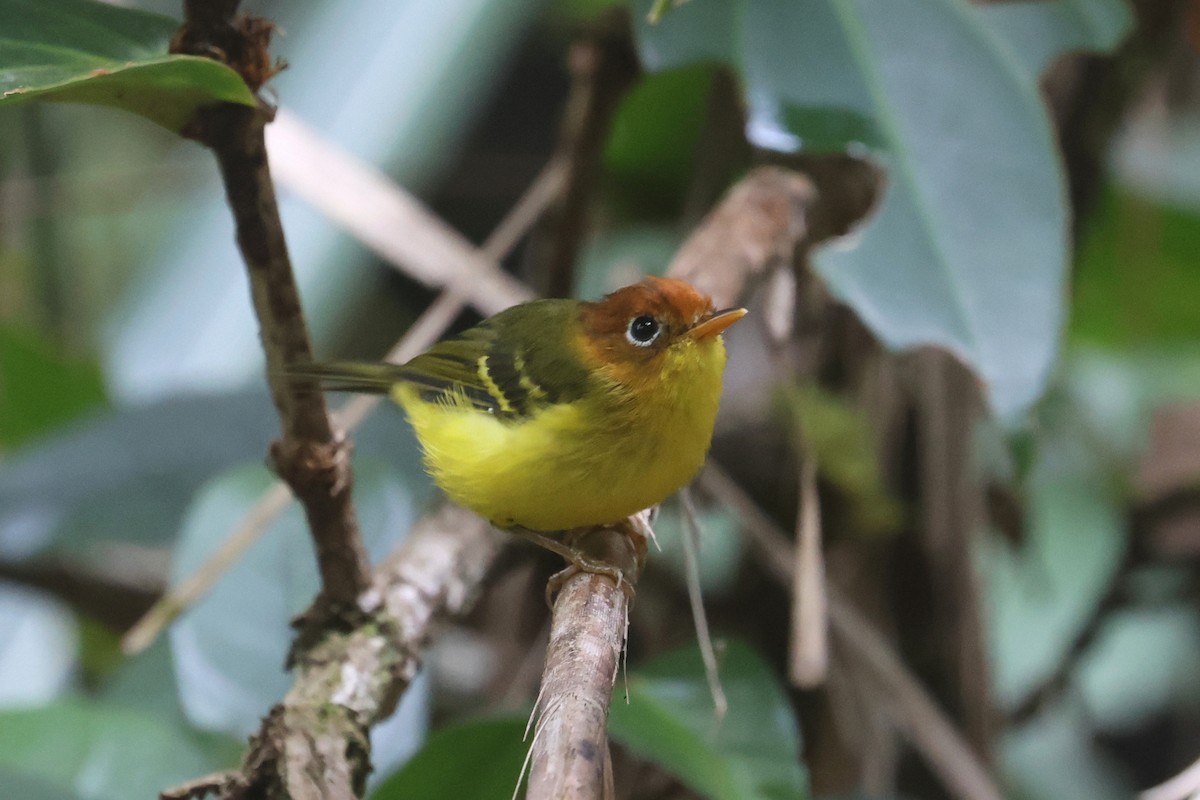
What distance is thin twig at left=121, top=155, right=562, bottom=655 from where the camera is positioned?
2.15 metres

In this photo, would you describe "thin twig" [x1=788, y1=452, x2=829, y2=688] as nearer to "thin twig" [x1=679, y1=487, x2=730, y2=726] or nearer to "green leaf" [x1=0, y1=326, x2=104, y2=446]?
"thin twig" [x1=679, y1=487, x2=730, y2=726]

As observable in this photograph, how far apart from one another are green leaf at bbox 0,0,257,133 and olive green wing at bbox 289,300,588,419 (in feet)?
2.54

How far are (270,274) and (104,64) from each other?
0.31m

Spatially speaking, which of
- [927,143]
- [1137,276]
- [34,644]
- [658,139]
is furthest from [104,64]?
[1137,276]

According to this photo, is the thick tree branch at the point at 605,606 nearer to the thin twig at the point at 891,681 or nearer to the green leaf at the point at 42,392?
the thin twig at the point at 891,681

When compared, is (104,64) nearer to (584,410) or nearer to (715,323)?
(584,410)

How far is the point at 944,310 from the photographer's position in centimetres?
201

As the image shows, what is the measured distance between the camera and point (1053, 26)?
236 centimetres

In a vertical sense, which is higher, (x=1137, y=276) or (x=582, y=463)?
(x=582, y=463)

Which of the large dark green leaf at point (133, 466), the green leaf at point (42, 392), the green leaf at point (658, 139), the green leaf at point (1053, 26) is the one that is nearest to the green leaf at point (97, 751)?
the large dark green leaf at point (133, 466)

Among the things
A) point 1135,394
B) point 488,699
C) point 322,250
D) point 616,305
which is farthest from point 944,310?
point 322,250

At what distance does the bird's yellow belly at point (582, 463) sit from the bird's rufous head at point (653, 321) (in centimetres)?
12

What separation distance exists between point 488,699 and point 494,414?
1.12 meters

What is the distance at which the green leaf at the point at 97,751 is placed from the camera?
1.95 meters
